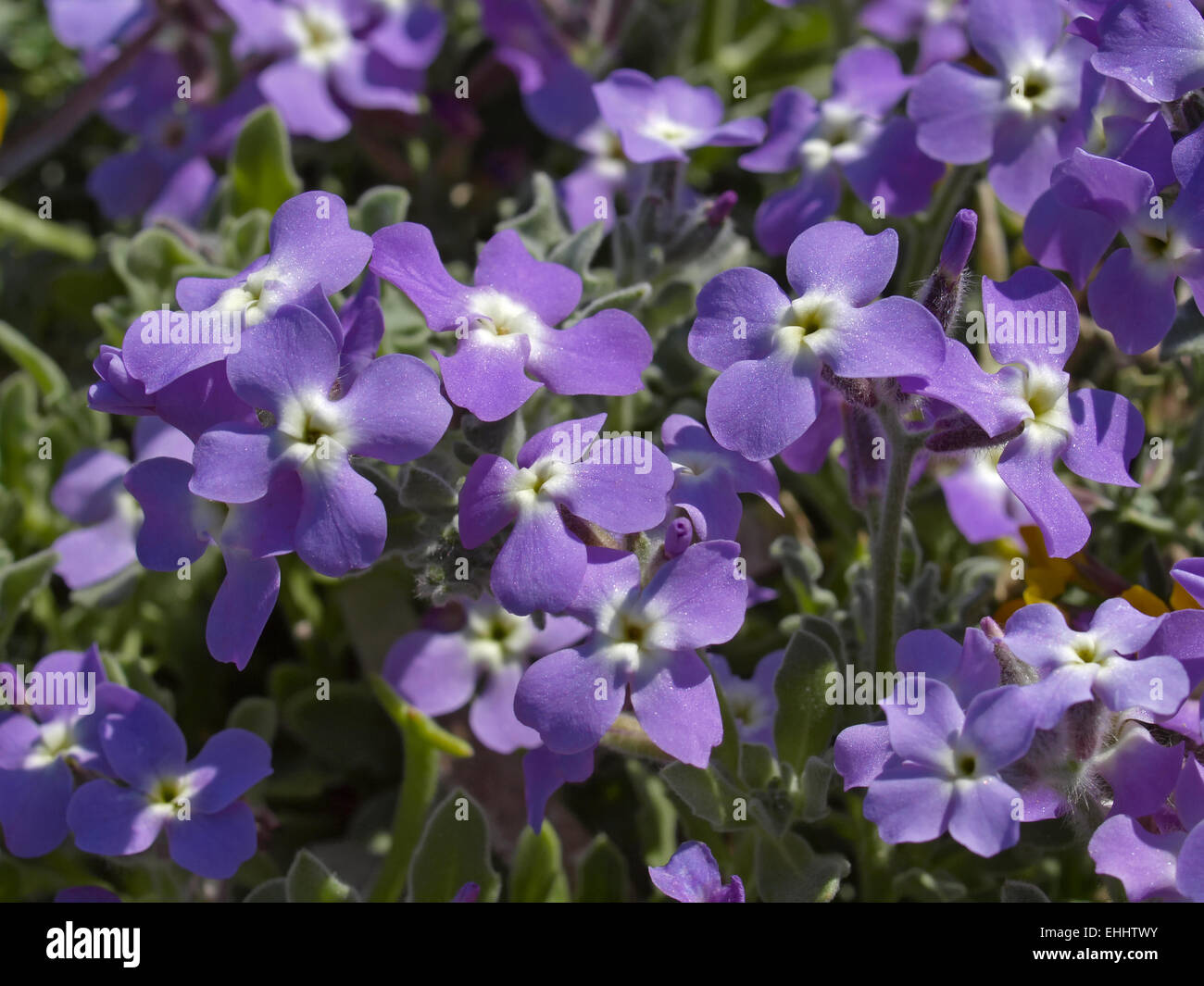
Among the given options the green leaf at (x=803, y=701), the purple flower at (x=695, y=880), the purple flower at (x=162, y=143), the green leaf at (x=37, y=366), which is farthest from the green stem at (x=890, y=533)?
the purple flower at (x=162, y=143)

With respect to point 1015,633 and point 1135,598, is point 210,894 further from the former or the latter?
point 1135,598

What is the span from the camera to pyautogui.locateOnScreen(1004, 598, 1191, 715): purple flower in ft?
4.71

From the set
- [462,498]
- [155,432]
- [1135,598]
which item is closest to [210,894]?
[155,432]

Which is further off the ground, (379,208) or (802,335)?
(802,335)

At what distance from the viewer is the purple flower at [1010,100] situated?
197 centimetres

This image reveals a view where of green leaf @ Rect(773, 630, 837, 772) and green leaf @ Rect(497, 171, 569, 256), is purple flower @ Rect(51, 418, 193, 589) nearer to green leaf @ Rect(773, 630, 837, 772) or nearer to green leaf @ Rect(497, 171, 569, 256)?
green leaf @ Rect(497, 171, 569, 256)

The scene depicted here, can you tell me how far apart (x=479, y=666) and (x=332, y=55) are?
4.73 feet

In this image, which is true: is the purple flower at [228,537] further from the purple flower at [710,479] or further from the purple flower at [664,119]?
the purple flower at [664,119]

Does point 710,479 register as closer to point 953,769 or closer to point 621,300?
point 621,300

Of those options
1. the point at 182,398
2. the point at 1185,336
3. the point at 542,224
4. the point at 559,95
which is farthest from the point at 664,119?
the point at 182,398

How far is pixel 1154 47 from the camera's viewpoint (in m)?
1.70

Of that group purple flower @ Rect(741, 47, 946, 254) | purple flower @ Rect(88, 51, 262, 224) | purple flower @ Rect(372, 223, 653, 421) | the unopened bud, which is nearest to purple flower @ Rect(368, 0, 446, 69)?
purple flower @ Rect(88, 51, 262, 224)

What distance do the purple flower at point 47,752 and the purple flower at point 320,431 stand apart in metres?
0.52

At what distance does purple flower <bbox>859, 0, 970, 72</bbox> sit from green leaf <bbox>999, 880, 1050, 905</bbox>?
1649mm
